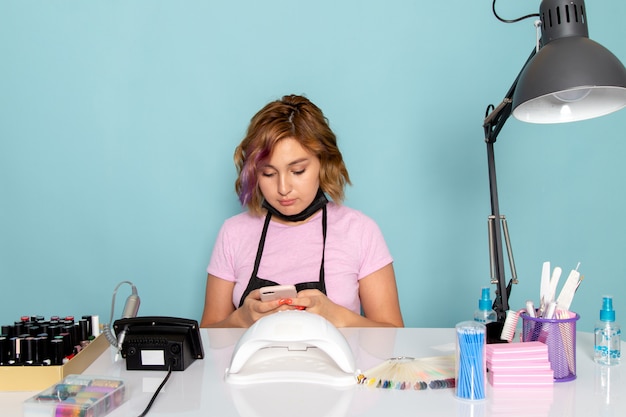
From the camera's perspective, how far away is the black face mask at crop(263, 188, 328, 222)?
213cm

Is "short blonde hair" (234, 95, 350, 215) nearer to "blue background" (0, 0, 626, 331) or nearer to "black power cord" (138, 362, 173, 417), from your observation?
"blue background" (0, 0, 626, 331)

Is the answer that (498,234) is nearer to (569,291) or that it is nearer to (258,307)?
(569,291)

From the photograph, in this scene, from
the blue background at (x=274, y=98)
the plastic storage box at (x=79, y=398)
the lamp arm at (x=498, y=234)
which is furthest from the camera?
the blue background at (x=274, y=98)

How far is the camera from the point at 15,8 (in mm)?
2541

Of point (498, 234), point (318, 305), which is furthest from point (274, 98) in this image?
point (498, 234)

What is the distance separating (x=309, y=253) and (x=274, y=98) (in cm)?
70

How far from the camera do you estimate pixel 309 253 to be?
213cm

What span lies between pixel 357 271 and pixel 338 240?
0.38ft

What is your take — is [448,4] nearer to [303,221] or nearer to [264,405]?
[303,221]

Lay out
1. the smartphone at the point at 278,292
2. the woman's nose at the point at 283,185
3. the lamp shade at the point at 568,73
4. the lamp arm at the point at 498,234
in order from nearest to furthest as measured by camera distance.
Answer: the lamp shade at the point at 568,73 → the lamp arm at the point at 498,234 → the smartphone at the point at 278,292 → the woman's nose at the point at 283,185

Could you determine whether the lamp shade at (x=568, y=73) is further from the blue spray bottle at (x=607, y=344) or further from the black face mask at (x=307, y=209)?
the black face mask at (x=307, y=209)

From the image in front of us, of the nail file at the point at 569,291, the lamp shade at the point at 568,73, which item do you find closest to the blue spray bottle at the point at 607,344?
the nail file at the point at 569,291

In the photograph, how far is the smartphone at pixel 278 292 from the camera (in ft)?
5.44

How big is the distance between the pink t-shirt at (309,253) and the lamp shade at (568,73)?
30.1 inches
